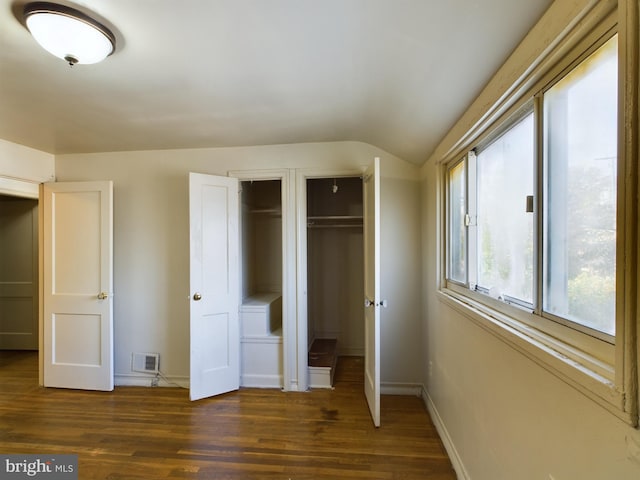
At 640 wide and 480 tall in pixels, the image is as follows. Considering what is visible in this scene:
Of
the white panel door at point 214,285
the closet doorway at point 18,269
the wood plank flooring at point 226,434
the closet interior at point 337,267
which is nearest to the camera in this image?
the wood plank flooring at point 226,434

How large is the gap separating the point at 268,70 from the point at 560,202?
5.08ft

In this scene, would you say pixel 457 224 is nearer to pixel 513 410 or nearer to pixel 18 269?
pixel 513 410

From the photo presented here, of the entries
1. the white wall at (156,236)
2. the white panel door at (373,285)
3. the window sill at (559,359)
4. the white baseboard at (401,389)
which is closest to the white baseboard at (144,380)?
the white wall at (156,236)

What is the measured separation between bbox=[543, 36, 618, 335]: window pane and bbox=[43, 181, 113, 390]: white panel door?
3.53m

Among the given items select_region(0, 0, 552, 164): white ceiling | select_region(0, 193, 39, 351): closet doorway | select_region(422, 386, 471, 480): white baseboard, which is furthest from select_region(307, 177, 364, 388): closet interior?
select_region(0, 193, 39, 351): closet doorway

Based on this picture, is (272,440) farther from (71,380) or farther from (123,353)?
(71,380)

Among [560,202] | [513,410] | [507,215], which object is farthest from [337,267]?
[560,202]

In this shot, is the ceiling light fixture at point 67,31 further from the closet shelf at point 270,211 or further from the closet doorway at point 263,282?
the closet shelf at point 270,211

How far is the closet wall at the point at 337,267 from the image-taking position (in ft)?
12.9

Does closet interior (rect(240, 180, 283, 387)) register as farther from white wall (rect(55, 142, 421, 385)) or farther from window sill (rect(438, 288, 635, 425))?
window sill (rect(438, 288, 635, 425))

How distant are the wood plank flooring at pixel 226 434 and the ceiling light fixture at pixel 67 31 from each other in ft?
7.88

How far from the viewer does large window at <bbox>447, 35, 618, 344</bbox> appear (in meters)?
0.88

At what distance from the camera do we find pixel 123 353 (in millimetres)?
3193

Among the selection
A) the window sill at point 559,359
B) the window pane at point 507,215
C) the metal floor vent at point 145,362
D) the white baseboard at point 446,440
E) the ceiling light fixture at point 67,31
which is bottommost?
the white baseboard at point 446,440
